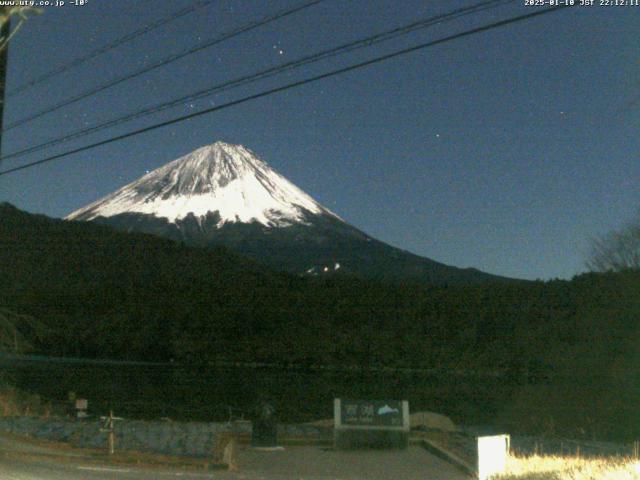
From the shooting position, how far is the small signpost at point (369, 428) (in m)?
18.5

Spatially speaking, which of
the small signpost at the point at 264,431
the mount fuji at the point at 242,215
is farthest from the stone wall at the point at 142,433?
the mount fuji at the point at 242,215

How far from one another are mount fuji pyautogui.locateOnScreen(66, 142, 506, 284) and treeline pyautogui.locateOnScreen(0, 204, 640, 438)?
2636cm

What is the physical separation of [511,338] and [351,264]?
153ft

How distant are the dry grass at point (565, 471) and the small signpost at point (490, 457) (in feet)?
0.53

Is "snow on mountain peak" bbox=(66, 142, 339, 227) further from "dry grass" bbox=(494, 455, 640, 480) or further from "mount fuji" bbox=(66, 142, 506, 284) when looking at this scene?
"dry grass" bbox=(494, 455, 640, 480)

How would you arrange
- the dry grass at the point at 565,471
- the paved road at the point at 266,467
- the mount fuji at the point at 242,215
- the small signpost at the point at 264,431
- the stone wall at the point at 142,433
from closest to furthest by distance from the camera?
1. the dry grass at the point at 565,471
2. the paved road at the point at 266,467
3. the small signpost at the point at 264,431
4. the stone wall at the point at 142,433
5. the mount fuji at the point at 242,215

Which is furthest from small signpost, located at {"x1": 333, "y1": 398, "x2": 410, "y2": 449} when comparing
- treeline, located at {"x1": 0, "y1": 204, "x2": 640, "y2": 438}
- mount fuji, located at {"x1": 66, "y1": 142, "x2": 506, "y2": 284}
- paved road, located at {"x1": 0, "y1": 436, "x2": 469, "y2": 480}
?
mount fuji, located at {"x1": 66, "y1": 142, "x2": 506, "y2": 284}

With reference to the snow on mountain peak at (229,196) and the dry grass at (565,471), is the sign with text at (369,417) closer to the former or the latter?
the dry grass at (565,471)

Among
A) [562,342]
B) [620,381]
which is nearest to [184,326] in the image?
[562,342]

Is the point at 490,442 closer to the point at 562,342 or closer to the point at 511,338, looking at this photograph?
the point at 562,342

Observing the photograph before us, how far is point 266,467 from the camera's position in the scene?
15.3 meters

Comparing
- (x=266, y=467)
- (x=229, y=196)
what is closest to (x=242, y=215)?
(x=229, y=196)

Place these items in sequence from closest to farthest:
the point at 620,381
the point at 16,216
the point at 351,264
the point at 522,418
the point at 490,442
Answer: the point at 490,442 < the point at 522,418 < the point at 620,381 < the point at 16,216 < the point at 351,264

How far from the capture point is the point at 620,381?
145 ft
